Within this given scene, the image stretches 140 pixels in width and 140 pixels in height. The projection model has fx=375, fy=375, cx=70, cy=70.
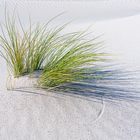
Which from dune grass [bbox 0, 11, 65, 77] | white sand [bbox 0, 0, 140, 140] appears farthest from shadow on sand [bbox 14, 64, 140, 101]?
dune grass [bbox 0, 11, 65, 77]

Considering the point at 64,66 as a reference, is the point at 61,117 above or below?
below

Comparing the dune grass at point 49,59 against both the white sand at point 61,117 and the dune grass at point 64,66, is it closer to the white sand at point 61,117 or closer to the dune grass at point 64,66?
the dune grass at point 64,66

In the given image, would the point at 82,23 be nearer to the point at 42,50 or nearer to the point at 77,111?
the point at 42,50

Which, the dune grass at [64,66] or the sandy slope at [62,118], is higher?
the dune grass at [64,66]

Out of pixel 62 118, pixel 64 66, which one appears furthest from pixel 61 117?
pixel 64 66

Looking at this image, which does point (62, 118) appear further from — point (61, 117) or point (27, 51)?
point (27, 51)

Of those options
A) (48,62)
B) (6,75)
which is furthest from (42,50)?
(6,75)

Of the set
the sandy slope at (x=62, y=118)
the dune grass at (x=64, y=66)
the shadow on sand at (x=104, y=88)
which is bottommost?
the sandy slope at (x=62, y=118)

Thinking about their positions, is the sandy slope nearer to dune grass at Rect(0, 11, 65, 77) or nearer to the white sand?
the white sand

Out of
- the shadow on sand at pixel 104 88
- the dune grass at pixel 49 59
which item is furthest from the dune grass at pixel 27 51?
the shadow on sand at pixel 104 88
